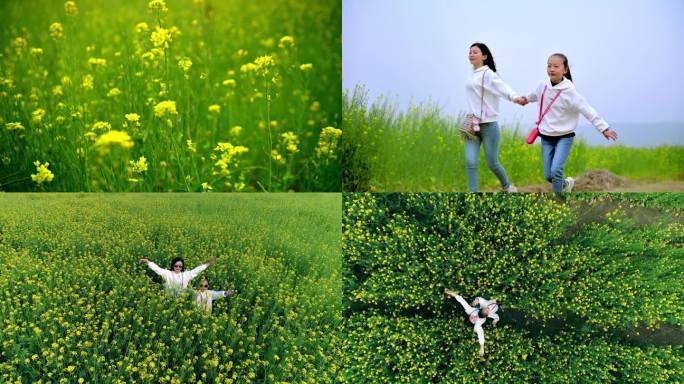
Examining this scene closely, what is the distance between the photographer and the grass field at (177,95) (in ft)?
22.4

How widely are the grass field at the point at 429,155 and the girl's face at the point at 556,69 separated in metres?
0.57

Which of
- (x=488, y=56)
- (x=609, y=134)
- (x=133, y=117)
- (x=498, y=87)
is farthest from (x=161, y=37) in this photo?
(x=609, y=134)

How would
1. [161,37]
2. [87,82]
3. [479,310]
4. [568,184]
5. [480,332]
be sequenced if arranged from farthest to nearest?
[87,82]
[161,37]
[568,184]
[479,310]
[480,332]

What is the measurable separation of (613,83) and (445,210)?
208 centimetres

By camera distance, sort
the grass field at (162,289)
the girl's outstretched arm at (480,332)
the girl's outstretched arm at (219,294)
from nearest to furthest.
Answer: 1. the grass field at (162,289)
2. the girl's outstretched arm at (480,332)
3. the girl's outstretched arm at (219,294)

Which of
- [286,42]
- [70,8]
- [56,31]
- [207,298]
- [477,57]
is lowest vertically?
[207,298]

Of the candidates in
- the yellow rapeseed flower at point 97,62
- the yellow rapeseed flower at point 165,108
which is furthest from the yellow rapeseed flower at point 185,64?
the yellow rapeseed flower at point 97,62

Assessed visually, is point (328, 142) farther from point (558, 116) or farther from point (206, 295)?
point (558, 116)

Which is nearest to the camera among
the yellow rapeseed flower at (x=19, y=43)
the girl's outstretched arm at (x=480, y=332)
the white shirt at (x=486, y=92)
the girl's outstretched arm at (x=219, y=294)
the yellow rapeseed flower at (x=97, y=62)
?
the girl's outstretched arm at (x=480, y=332)

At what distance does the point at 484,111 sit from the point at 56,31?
431cm

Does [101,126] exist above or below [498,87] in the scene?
below

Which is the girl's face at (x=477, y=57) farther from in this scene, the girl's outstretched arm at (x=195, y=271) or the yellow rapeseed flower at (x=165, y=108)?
the girl's outstretched arm at (x=195, y=271)

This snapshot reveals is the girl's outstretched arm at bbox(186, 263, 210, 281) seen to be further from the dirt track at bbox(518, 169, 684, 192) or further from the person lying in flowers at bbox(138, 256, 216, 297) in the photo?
the dirt track at bbox(518, 169, 684, 192)

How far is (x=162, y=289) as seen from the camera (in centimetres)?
650
